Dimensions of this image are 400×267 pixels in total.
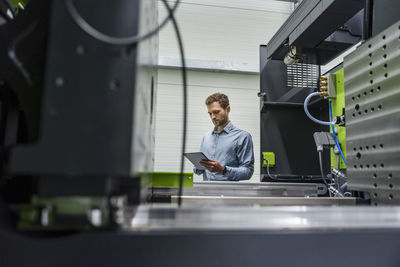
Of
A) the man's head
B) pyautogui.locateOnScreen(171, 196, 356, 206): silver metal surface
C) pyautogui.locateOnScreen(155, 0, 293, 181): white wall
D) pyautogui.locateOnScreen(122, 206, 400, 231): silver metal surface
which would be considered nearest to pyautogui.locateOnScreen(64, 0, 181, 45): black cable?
pyautogui.locateOnScreen(122, 206, 400, 231): silver metal surface

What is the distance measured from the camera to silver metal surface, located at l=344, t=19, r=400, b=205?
23.6 inches

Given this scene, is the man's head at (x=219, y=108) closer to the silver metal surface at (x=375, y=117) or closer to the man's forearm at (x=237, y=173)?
the man's forearm at (x=237, y=173)

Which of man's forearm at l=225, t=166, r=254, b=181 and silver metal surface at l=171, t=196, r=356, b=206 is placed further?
man's forearm at l=225, t=166, r=254, b=181

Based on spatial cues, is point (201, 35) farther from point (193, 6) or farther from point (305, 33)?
point (305, 33)

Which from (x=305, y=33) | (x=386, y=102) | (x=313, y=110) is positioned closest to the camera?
(x=386, y=102)

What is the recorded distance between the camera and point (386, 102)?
0.62 m

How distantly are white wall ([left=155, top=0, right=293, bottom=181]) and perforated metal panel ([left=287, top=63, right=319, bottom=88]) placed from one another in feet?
6.08

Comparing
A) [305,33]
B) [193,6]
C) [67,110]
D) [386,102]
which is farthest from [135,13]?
[193,6]

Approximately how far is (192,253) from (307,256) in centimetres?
16

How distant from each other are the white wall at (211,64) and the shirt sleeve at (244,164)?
1375 mm

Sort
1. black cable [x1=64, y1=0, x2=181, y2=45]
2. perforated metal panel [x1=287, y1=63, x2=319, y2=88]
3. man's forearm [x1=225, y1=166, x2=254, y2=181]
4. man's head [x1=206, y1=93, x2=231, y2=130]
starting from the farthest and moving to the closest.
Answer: man's head [x1=206, y1=93, x2=231, y2=130]
man's forearm [x1=225, y1=166, x2=254, y2=181]
perforated metal panel [x1=287, y1=63, x2=319, y2=88]
black cable [x1=64, y1=0, x2=181, y2=45]

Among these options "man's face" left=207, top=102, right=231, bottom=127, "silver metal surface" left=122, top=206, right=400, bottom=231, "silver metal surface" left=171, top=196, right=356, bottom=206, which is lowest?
"silver metal surface" left=171, top=196, right=356, bottom=206

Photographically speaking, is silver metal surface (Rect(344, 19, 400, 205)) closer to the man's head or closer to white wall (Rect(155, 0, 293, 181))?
the man's head

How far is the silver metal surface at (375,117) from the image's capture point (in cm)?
60
